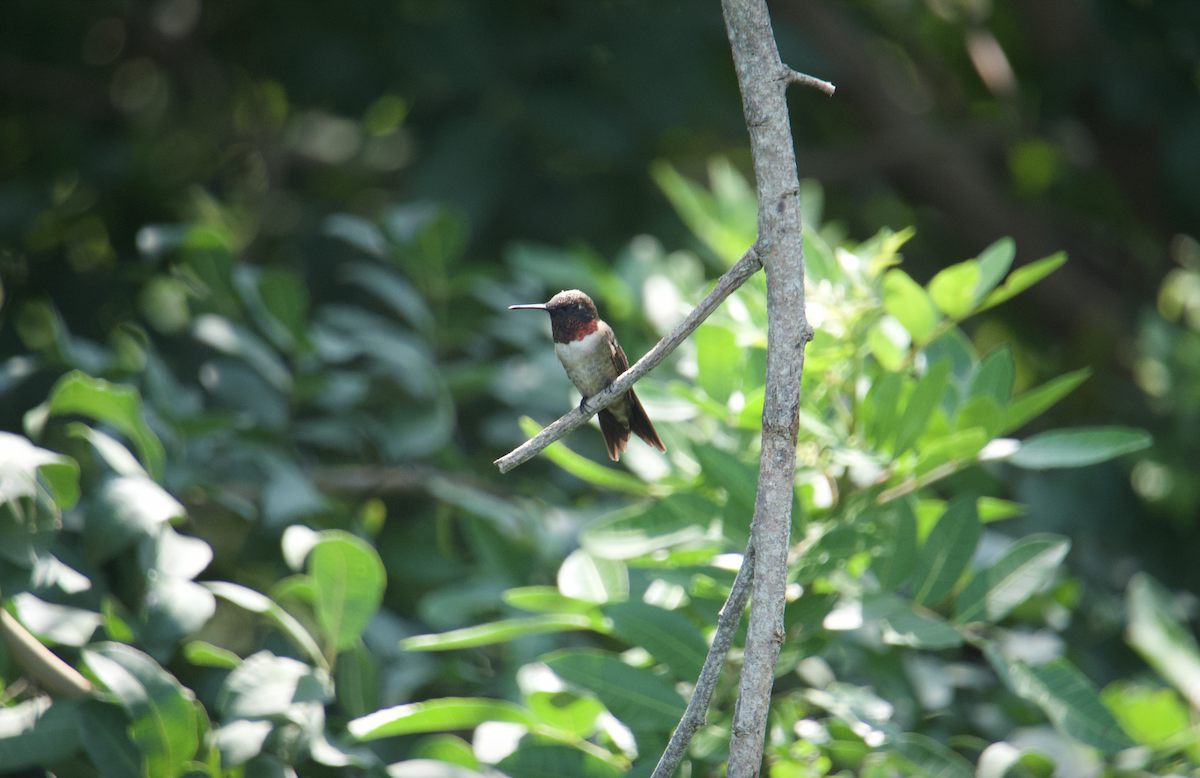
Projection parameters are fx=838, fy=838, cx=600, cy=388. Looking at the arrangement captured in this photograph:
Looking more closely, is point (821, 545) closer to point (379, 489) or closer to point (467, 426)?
point (379, 489)

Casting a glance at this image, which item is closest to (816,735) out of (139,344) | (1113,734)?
(1113,734)

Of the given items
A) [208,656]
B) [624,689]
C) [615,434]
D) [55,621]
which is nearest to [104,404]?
[55,621]

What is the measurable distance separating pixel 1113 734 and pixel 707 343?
3.01ft

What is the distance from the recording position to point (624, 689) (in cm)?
138

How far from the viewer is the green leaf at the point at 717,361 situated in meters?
1.60

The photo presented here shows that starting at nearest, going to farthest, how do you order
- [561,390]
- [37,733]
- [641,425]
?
1. [37,733]
2. [641,425]
3. [561,390]

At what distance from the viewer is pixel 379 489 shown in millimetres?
2309

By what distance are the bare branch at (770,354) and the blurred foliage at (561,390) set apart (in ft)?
1.29

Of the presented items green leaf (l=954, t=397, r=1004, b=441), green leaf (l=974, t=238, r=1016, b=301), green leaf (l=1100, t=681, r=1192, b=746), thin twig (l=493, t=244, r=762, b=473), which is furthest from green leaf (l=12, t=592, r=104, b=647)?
green leaf (l=1100, t=681, r=1192, b=746)

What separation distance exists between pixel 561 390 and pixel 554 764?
1.12 m

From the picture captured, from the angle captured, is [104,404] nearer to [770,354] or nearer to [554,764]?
[554,764]

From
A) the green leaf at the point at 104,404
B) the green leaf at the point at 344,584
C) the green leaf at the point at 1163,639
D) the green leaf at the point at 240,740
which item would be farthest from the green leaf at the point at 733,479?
the green leaf at the point at 1163,639

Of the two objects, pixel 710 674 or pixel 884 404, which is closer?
pixel 710 674

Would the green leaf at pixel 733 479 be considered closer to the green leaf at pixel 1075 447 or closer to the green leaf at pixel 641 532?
the green leaf at pixel 641 532
